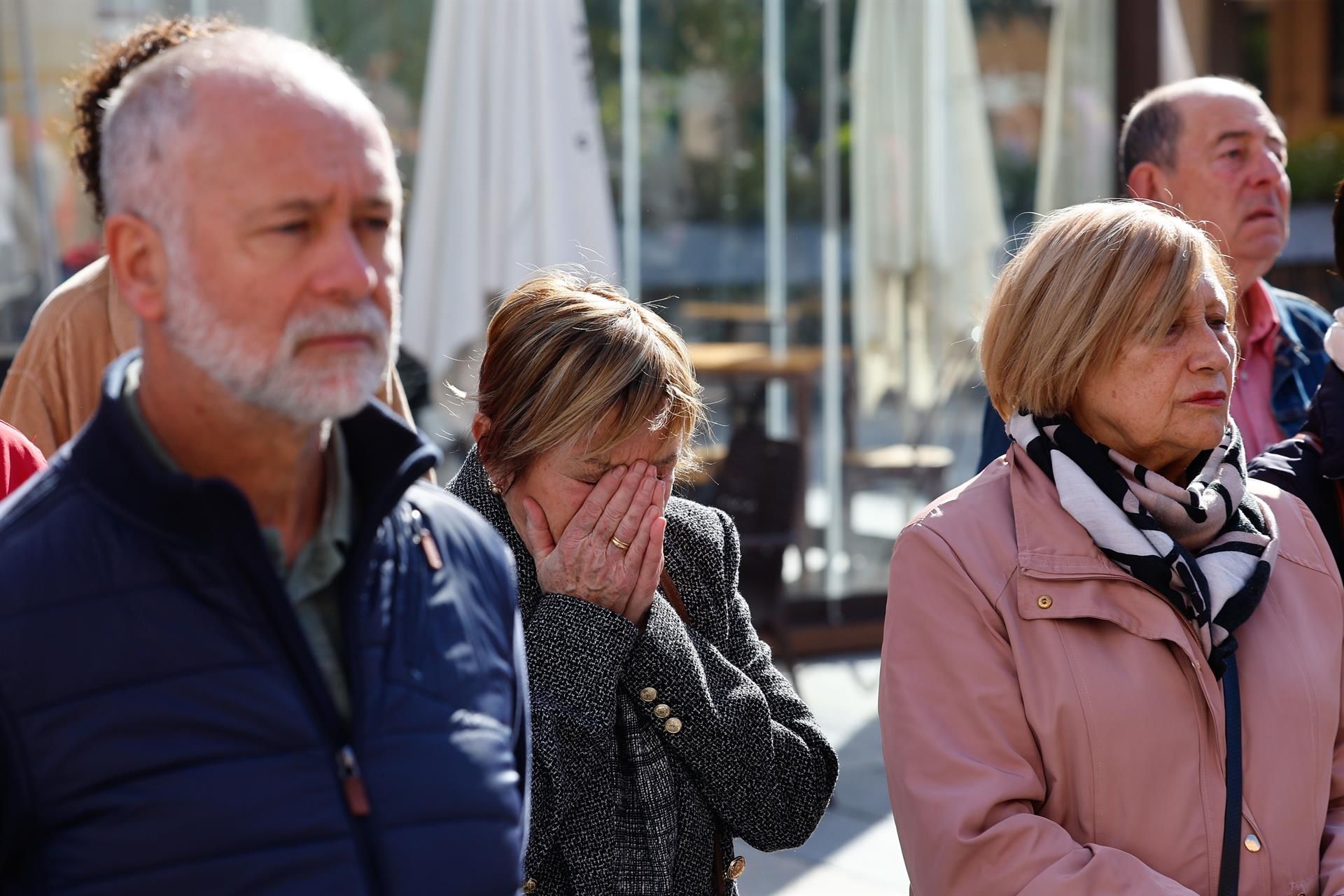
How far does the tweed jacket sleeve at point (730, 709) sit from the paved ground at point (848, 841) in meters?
1.51

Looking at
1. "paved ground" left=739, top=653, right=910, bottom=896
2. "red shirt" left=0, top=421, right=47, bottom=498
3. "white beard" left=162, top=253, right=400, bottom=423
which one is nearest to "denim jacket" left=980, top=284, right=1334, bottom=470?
A: "paved ground" left=739, top=653, right=910, bottom=896

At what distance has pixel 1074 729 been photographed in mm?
2291

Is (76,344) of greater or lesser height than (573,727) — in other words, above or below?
above

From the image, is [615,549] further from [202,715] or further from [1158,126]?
[1158,126]

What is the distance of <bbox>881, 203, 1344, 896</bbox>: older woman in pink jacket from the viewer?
229 cm

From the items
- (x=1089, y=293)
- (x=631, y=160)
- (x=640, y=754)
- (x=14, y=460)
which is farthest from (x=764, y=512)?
(x=14, y=460)

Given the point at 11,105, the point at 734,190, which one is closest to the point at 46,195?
the point at 11,105

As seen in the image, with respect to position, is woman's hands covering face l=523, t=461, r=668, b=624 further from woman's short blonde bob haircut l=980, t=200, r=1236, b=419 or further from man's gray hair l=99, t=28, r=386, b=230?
man's gray hair l=99, t=28, r=386, b=230

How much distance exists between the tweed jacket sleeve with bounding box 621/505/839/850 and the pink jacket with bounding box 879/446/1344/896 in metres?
0.20

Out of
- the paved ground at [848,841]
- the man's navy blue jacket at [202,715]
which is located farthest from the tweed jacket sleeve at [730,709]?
the paved ground at [848,841]

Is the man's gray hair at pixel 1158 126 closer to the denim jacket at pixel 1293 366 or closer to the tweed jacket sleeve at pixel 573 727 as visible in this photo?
the denim jacket at pixel 1293 366

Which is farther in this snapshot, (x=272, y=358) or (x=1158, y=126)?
(x=1158, y=126)

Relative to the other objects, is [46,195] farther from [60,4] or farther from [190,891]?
[190,891]

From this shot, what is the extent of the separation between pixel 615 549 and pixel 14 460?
92 centimetres
